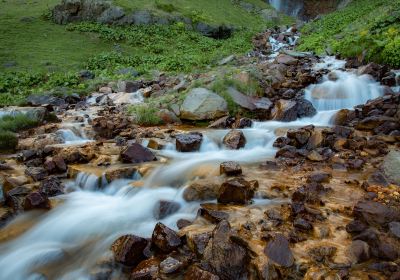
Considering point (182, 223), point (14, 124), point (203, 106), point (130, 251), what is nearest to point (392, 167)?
point (182, 223)

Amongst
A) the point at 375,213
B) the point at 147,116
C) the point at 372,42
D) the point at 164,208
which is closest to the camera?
the point at 375,213

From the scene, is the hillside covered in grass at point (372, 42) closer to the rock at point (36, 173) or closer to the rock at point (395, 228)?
the rock at point (395, 228)

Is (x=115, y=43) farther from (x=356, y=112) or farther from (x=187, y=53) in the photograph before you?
(x=356, y=112)

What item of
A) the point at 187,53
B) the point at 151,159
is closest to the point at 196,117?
the point at 151,159

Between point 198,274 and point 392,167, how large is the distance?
439 cm

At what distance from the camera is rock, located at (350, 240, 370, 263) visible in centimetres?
465

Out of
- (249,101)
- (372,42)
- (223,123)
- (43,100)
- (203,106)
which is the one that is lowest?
(223,123)

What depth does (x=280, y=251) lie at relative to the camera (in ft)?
15.5

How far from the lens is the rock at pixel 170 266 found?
4715 millimetres

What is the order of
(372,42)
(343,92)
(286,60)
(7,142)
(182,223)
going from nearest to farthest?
(182,223), (7,142), (343,92), (372,42), (286,60)

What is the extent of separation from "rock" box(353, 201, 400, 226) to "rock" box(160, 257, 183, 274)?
257cm

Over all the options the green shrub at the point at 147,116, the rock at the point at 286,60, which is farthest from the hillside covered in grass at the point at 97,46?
the green shrub at the point at 147,116

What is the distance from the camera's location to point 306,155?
8.45 m

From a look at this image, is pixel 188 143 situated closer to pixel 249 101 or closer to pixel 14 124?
pixel 249 101
